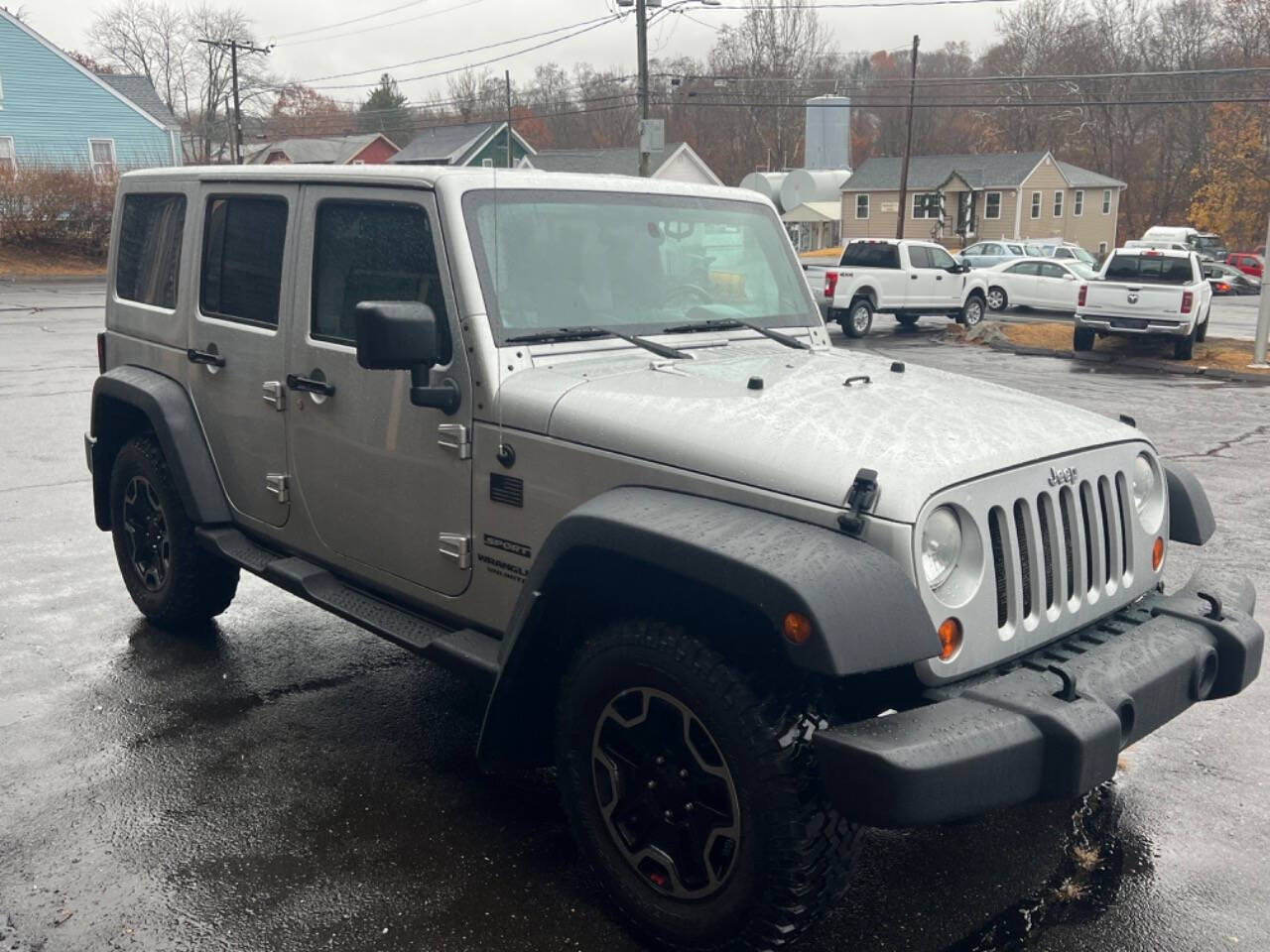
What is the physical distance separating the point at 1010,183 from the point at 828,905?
207 feet

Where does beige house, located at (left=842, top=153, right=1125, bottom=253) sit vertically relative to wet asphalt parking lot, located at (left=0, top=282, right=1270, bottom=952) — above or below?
above

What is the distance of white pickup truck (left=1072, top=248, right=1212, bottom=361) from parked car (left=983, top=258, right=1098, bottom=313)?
25.2 ft

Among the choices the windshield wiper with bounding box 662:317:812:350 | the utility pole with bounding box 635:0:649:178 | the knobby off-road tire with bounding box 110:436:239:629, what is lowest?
the knobby off-road tire with bounding box 110:436:239:629

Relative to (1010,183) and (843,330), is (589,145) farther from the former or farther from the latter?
(843,330)

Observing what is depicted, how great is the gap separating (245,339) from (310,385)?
0.55m

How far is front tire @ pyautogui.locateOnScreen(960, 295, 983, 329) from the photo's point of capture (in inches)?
972

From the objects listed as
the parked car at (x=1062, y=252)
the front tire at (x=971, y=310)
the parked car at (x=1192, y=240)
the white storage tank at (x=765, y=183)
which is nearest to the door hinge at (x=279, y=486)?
the white storage tank at (x=765, y=183)

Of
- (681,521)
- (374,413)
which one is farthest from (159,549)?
(681,521)

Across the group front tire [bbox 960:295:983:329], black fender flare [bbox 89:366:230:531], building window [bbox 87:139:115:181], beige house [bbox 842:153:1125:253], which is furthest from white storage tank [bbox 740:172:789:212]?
building window [bbox 87:139:115:181]

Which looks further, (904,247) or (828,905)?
(904,247)

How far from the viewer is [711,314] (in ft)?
13.5

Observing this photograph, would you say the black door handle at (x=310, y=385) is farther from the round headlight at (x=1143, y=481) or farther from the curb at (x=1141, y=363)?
the curb at (x=1141, y=363)

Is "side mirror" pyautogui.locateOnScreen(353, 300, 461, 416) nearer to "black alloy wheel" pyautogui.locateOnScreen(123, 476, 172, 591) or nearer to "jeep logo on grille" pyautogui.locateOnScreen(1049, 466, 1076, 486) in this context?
"jeep logo on grille" pyautogui.locateOnScreen(1049, 466, 1076, 486)

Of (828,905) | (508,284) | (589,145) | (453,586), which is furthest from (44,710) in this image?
(589,145)
